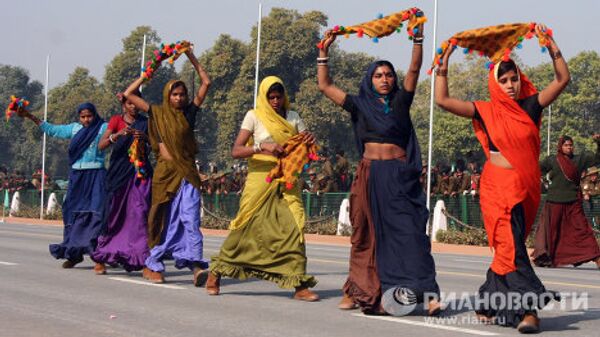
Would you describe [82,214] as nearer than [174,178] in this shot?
No

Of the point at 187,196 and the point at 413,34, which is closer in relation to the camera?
the point at 413,34

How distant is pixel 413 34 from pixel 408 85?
1.33ft

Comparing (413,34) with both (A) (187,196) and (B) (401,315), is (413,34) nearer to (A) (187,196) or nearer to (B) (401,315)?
(B) (401,315)

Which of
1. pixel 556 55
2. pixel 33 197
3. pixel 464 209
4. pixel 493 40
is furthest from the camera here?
pixel 33 197

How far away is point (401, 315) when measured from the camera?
344 inches

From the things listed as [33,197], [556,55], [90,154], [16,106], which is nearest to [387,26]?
[556,55]

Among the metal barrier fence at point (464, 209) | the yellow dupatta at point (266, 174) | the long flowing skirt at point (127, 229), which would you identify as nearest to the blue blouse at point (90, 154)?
the long flowing skirt at point (127, 229)

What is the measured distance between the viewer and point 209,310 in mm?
9266

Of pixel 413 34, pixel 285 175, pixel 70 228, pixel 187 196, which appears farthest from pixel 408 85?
pixel 70 228

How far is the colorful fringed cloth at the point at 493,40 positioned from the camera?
836 centimetres

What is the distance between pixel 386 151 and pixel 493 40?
1321mm

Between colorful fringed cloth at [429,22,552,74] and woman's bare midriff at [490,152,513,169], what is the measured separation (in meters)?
0.67

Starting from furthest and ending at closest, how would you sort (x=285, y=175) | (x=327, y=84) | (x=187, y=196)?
(x=187, y=196), (x=285, y=175), (x=327, y=84)

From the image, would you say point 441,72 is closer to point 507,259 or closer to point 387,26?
point 387,26
